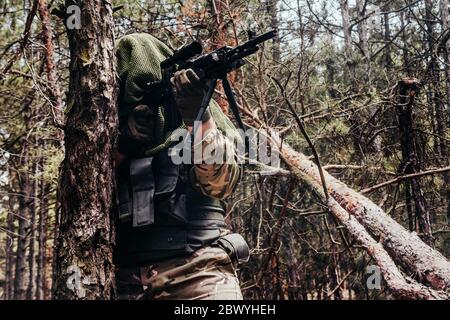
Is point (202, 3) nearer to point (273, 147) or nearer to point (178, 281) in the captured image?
point (273, 147)

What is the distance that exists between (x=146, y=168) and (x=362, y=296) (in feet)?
25.0

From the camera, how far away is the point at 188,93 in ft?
8.50

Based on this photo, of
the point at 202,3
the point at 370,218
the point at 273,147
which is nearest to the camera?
the point at 370,218

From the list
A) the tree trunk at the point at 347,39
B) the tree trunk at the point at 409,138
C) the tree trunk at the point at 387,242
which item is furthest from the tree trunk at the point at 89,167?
the tree trunk at the point at 347,39

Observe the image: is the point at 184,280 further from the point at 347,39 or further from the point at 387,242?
the point at 347,39

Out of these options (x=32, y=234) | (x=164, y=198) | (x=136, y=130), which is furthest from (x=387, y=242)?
(x=32, y=234)

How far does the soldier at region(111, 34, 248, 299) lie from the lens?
104 inches

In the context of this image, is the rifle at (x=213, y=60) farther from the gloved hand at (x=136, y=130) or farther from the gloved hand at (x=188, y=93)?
the gloved hand at (x=136, y=130)

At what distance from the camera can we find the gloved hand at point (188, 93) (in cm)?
254

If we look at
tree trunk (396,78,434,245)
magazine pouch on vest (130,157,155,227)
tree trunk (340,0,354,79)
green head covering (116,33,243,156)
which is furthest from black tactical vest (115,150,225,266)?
tree trunk (340,0,354,79)

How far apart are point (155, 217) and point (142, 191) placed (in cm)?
18

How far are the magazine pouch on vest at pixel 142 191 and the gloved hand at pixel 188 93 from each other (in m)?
0.36
